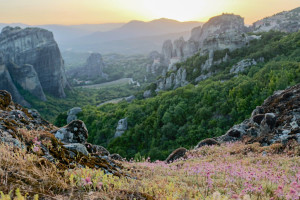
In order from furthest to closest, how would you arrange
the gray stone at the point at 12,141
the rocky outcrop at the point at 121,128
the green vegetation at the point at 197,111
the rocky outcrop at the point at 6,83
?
1. the rocky outcrop at the point at 6,83
2. the rocky outcrop at the point at 121,128
3. the green vegetation at the point at 197,111
4. the gray stone at the point at 12,141

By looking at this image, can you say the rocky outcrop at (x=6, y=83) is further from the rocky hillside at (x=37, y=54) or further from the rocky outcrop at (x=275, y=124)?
the rocky outcrop at (x=275, y=124)

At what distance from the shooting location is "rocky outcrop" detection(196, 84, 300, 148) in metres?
12.1

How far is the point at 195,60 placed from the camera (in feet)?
240

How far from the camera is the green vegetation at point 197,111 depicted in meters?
30.0

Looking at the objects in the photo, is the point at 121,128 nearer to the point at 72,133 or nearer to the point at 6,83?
the point at 72,133

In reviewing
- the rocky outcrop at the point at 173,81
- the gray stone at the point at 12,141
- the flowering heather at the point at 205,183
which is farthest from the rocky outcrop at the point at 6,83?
the flowering heather at the point at 205,183

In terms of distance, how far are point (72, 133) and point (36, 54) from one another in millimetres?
147034

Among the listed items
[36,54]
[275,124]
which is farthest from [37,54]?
[275,124]

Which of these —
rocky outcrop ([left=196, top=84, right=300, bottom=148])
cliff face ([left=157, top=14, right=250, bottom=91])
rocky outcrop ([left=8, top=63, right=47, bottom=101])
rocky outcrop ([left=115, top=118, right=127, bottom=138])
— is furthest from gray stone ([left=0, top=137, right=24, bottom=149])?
rocky outcrop ([left=8, top=63, right=47, bottom=101])

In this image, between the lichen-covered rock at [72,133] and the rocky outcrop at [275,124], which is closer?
the lichen-covered rock at [72,133]

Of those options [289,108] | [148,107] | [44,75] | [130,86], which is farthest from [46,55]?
[289,108]

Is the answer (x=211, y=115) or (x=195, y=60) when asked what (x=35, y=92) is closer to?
(x=195, y=60)

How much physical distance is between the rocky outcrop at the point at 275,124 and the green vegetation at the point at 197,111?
38.1 ft

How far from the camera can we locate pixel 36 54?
447ft
